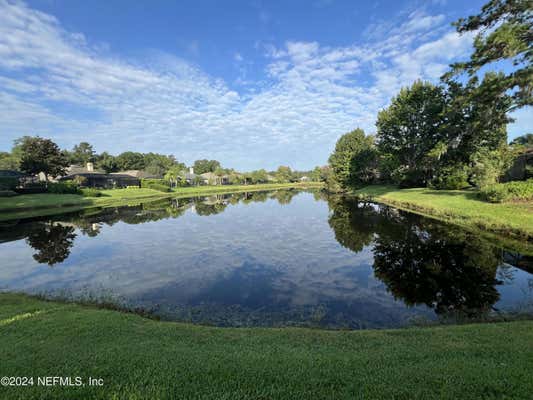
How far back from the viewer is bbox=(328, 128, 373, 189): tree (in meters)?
59.5

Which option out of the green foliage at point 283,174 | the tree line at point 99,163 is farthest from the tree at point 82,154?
the green foliage at point 283,174

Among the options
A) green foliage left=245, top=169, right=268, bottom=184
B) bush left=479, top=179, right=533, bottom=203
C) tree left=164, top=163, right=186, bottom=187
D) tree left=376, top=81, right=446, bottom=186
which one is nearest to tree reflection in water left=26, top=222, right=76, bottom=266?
bush left=479, top=179, right=533, bottom=203

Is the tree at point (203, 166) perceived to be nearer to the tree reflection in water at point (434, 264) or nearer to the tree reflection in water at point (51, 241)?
the tree reflection in water at point (51, 241)

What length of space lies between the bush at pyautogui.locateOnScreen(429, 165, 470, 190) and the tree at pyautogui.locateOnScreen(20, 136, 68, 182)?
67.7 metres

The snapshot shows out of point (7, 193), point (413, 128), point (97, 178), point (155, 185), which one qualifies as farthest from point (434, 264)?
point (97, 178)

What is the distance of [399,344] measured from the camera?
462 cm

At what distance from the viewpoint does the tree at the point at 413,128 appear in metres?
37.0

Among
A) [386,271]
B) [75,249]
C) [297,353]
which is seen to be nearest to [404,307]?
[386,271]

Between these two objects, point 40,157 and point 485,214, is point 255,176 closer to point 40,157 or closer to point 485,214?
point 40,157

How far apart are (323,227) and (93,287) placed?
16.4 meters

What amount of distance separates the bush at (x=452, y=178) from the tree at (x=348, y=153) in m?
25.5

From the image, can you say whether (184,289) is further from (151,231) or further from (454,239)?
(454,239)

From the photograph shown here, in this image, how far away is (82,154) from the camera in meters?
108

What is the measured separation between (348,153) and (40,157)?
2649 inches
